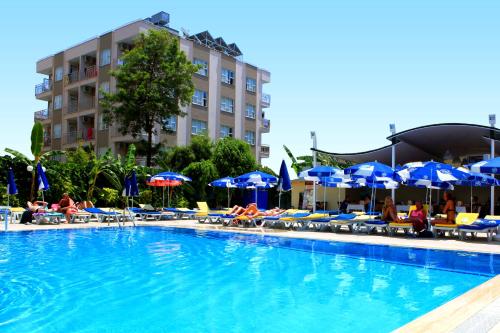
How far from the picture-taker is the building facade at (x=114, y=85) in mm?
39875

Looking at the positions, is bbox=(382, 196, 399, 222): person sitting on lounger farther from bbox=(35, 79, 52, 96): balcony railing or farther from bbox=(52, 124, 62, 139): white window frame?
bbox=(35, 79, 52, 96): balcony railing

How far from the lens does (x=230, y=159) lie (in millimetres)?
32125

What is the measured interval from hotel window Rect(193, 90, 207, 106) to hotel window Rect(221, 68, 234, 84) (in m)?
3.57

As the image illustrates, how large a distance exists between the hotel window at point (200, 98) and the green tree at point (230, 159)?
1104 centimetres

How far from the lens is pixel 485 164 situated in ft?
48.3

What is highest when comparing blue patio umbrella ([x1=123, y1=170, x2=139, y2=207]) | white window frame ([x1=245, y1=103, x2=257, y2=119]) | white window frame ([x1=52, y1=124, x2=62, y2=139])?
white window frame ([x1=245, y1=103, x2=257, y2=119])

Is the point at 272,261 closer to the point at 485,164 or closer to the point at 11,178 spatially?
the point at 485,164

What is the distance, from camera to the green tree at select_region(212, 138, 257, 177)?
31953mm

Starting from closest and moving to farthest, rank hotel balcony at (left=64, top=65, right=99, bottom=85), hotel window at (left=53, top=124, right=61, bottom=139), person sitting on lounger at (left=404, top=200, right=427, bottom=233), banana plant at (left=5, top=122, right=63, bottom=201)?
person sitting on lounger at (left=404, top=200, right=427, bottom=233), banana plant at (left=5, top=122, right=63, bottom=201), hotel balcony at (left=64, top=65, right=99, bottom=85), hotel window at (left=53, top=124, right=61, bottom=139)

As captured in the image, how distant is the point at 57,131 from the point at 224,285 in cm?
4201

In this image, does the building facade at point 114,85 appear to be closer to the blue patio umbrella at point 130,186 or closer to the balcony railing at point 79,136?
the balcony railing at point 79,136

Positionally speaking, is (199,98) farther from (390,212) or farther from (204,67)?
(390,212)

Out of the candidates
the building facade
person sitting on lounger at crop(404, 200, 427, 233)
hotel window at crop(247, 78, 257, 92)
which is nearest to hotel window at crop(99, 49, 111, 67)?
the building facade

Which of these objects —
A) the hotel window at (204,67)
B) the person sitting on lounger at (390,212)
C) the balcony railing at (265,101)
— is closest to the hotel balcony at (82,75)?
the hotel window at (204,67)
